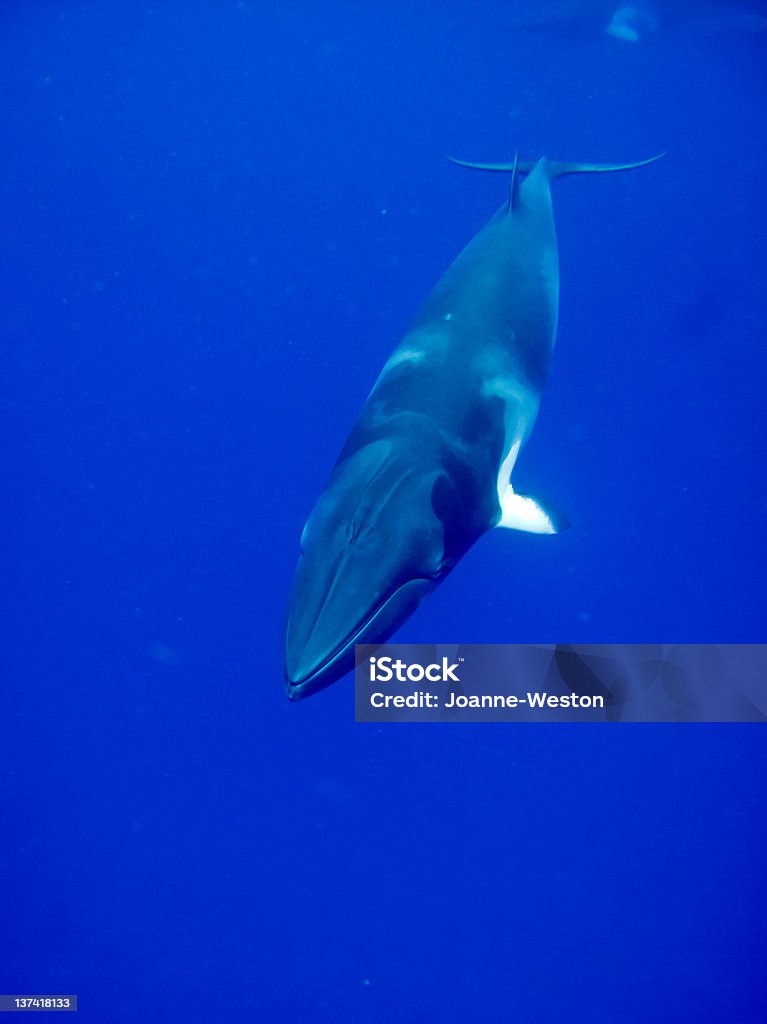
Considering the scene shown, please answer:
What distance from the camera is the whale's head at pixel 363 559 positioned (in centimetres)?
357

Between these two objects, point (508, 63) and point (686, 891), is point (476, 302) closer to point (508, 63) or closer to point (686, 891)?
point (686, 891)

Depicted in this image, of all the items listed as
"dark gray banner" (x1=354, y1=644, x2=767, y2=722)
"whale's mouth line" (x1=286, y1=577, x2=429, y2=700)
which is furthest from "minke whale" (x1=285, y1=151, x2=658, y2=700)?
"dark gray banner" (x1=354, y1=644, x2=767, y2=722)

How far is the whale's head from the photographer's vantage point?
3.57 metres

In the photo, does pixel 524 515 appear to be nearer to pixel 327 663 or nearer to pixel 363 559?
pixel 363 559

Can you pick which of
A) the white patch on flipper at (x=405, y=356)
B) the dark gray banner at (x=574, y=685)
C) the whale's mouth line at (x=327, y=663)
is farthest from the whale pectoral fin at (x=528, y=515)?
the dark gray banner at (x=574, y=685)

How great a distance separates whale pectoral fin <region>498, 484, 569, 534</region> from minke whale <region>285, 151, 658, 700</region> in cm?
1

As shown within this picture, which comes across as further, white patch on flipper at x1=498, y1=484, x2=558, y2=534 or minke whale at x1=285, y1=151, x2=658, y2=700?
white patch on flipper at x1=498, y1=484, x2=558, y2=534

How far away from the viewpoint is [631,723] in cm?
1038

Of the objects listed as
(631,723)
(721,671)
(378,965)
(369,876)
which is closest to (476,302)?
(721,671)

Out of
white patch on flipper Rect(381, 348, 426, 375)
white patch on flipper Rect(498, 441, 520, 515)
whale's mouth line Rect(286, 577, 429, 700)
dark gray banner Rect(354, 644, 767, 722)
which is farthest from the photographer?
dark gray banner Rect(354, 644, 767, 722)

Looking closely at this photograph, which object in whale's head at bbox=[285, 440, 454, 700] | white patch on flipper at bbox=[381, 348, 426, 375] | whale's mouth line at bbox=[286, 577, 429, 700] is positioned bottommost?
whale's mouth line at bbox=[286, 577, 429, 700]

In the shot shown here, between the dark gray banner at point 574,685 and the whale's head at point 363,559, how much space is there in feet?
9.79

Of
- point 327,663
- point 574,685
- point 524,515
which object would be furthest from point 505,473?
point 574,685

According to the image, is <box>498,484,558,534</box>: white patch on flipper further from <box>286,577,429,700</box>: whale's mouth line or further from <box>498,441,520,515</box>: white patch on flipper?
<box>286,577,429,700</box>: whale's mouth line
